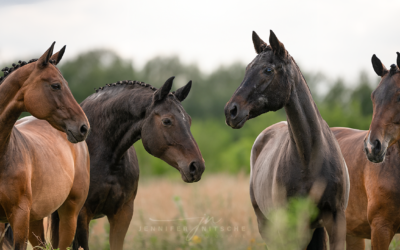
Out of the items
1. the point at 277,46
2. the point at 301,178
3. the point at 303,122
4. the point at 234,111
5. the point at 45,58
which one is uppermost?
the point at 277,46

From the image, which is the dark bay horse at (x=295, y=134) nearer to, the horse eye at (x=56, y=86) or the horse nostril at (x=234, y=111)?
the horse nostril at (x=234, y=111)

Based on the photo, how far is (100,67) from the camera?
119 feet

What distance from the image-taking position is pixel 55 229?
211 inches

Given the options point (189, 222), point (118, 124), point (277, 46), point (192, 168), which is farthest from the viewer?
point (189, 222)

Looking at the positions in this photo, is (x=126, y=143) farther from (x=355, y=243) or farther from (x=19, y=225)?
(x=355, y=243)

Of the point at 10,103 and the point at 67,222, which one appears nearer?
the point at 10,103

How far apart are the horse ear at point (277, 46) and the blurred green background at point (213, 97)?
44.1 feet

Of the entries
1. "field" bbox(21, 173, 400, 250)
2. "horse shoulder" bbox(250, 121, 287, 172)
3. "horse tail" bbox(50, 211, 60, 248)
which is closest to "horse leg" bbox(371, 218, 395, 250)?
"field" bbox(21, 173, 400, 250)

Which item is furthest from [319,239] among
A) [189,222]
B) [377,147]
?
[189,222]

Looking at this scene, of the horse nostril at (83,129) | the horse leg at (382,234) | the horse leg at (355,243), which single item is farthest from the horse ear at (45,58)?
the horse leg at (355,243)

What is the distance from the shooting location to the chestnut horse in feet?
16.6

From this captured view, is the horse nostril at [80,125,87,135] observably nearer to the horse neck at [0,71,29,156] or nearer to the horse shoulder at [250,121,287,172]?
the horse neck at [0,71,29,156]

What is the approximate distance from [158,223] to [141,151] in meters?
12.4

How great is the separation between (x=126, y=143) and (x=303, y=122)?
212cm
